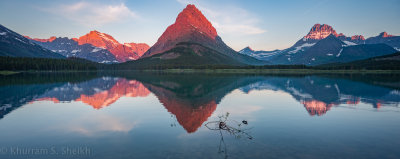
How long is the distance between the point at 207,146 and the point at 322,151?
8024mm

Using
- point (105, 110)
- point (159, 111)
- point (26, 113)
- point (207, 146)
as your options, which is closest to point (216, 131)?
point (207, 146)

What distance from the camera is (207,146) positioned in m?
16.1

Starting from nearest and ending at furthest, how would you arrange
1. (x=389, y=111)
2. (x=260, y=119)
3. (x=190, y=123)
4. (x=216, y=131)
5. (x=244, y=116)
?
(x=216, y=131) < (x=190, y=123) < (x=260, y=119) < (x=244, y=116) < (x=389, y=111)

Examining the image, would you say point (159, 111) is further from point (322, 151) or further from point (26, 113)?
point (322, 151)

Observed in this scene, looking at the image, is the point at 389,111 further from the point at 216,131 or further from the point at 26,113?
the point at 26,113

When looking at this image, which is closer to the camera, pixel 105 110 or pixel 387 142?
pixel 387 142

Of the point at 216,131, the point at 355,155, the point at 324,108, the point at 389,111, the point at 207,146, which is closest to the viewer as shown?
the point at 355,155
